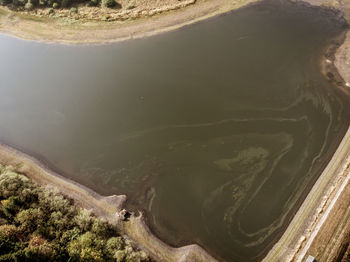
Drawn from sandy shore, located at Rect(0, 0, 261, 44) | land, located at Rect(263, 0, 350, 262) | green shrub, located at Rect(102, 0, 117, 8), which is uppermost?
green shrub, located at Rect(102, 0, 117, 8)

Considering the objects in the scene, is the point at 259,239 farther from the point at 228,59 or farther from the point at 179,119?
the point at 228,59

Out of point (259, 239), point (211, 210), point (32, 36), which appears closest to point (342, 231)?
point (259, 239)

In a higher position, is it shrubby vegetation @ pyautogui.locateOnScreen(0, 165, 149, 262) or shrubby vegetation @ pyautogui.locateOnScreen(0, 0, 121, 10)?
shrubby vegetation @ pyautogui.locateOnScreen(0, 0, 121, 10)

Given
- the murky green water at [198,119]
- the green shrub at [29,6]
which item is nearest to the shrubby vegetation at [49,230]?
the murky green water at [198,119]

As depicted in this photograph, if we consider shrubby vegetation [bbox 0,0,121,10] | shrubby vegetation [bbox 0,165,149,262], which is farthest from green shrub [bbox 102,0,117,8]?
shrubby vegetation [bbox 0,165,149,262]

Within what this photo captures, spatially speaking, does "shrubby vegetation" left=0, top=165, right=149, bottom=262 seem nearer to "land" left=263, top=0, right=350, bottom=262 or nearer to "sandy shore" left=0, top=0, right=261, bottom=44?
"land" left=263, top=0, right=350, bottom=262

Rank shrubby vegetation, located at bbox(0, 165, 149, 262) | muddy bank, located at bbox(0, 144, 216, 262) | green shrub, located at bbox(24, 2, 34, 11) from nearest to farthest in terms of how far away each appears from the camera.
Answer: shrubby vegetation, located at bbox(0, 165, 149, 262)
muddy bank, located at bbox(0, 144, 216, 262)
green shrub, located at bbox(24, 2, 34, 11)
